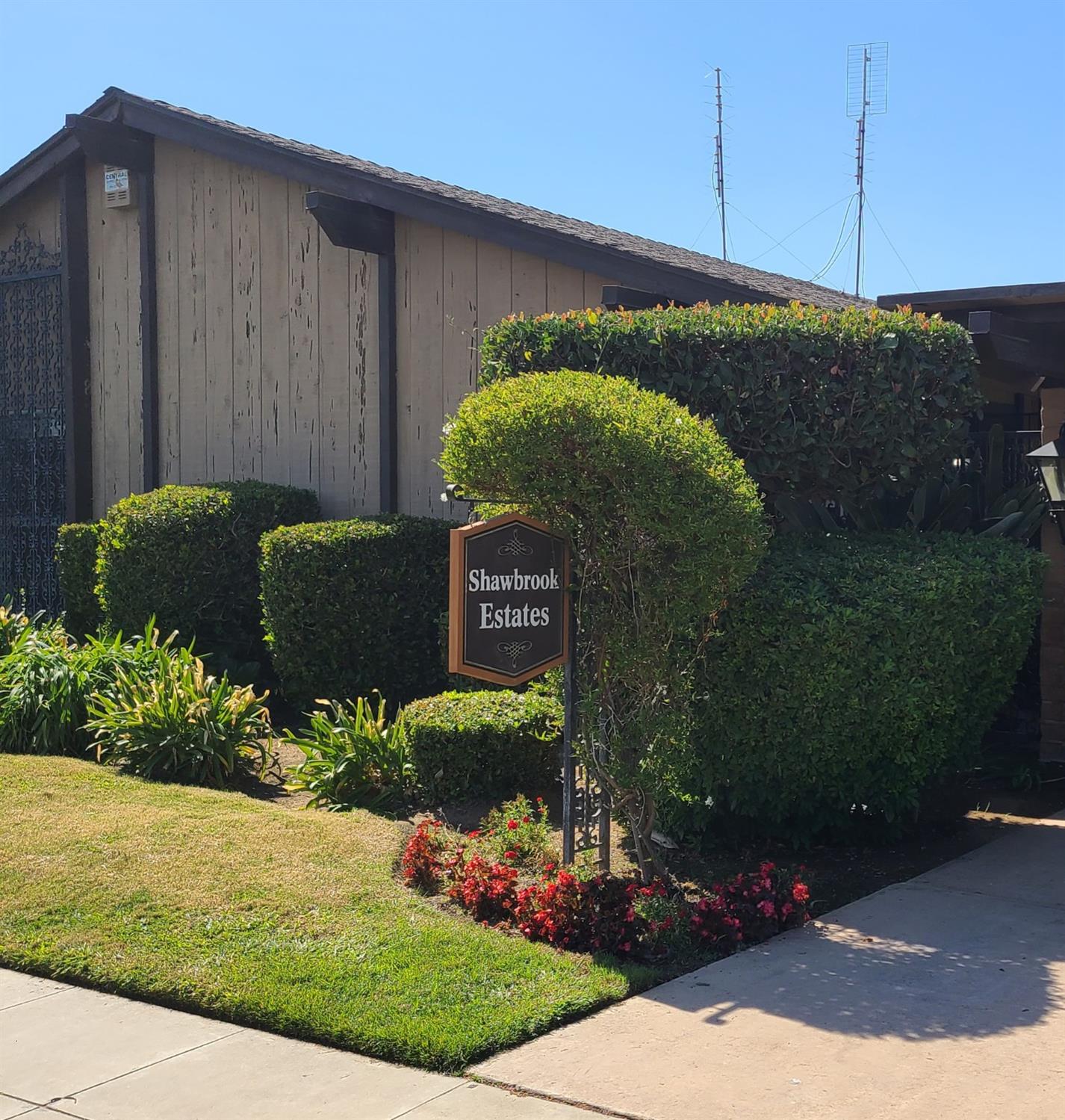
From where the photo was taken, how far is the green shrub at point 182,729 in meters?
8.30

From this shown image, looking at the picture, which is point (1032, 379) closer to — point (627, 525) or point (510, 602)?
point (627, 525)

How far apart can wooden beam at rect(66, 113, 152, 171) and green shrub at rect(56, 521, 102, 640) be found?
3440mm

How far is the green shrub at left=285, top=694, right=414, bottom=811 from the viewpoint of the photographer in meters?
7.72

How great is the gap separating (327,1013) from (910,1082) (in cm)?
192

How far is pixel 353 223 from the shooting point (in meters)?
10.8

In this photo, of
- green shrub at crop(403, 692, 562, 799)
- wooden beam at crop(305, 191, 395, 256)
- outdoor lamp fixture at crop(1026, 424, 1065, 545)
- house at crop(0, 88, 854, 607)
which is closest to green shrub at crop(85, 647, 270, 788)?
green shrub at crop(403, 692, 562, 799)

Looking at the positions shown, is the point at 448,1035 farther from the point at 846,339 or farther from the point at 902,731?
the point at 846,339

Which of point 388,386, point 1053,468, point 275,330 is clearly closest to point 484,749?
point 1053,468

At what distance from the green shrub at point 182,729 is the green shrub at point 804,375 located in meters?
3.12

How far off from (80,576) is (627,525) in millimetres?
7450

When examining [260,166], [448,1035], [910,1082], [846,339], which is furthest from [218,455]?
[910,1082]

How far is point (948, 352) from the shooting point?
7207mm

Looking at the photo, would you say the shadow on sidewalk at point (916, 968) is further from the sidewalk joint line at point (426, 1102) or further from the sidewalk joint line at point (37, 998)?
the sidewalk joint line at point (37, 998)

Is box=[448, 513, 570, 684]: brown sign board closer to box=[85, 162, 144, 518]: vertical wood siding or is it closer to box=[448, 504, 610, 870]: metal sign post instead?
box=[448, 504, 610, 870]: metal sign post
